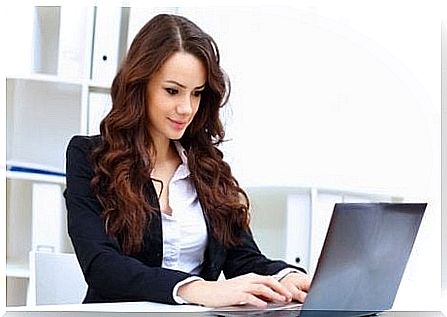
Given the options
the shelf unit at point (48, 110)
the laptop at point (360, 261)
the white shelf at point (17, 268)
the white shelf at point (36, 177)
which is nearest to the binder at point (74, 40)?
the shelf unit at point (48, 110)

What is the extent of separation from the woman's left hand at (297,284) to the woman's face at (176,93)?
307mm

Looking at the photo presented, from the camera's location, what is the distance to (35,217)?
4.96 feet

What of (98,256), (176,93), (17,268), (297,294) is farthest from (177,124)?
(17,268)

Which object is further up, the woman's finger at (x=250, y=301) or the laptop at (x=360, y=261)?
the laptop at (x=360, y=261)

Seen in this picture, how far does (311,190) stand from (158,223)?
0.55m

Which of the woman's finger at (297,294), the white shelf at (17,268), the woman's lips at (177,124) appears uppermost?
the woman's lips at (177,124)

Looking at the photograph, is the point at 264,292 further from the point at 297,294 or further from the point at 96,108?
the point at 96,108

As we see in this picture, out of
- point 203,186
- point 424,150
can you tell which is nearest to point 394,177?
point 424,150

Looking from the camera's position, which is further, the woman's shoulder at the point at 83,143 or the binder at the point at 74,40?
the binder at the point at 74,40

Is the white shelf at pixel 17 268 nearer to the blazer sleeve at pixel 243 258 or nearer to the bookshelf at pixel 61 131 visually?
the bookshelf at pixel 61 131

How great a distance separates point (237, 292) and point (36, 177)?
2.73 feet

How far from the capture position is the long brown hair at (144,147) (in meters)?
1.04

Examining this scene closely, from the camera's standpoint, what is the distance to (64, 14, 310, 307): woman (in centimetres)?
102

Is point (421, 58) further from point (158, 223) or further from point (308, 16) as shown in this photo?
point (158, 223)
